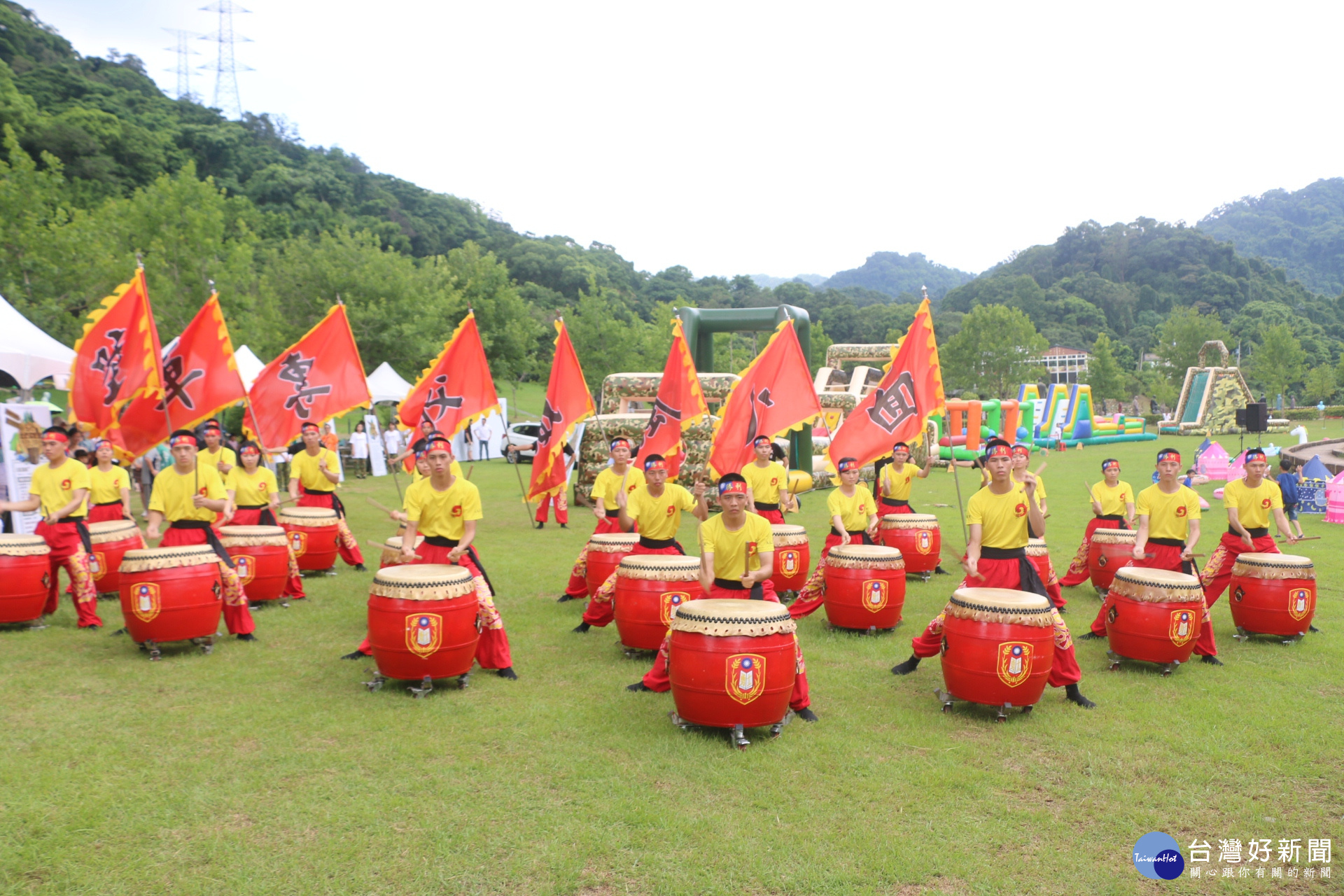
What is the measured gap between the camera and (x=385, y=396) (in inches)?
1082

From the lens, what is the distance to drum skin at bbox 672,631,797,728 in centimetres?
562

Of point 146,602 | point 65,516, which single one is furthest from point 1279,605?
point 65,516

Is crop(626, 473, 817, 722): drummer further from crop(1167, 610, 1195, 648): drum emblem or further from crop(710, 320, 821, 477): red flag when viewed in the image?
crop(710, 320, 821, 477): red flag

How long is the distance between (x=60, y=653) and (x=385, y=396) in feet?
66.6

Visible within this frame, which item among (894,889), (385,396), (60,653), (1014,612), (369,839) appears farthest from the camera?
(385,396)

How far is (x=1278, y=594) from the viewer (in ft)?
26.5

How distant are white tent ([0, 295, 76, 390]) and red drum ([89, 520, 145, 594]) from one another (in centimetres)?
276

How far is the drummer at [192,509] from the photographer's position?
8125mm

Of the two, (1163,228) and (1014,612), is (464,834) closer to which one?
(1014,612)

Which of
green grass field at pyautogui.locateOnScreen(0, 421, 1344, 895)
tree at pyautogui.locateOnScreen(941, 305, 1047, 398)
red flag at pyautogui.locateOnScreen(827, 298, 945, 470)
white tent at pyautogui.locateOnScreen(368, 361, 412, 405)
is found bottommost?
green grass field at pyautogui.locateOnScreen(0, 421, 1344, 895)

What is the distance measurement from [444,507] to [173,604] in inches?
101

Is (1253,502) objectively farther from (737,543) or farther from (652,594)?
(652,594)

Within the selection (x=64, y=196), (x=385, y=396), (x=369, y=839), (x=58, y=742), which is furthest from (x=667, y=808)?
(x=64, y=196)

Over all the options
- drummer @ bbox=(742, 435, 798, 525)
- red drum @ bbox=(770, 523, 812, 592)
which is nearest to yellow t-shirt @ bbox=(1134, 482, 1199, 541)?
red drum @ bbox=(770, 523, 812, 592)
